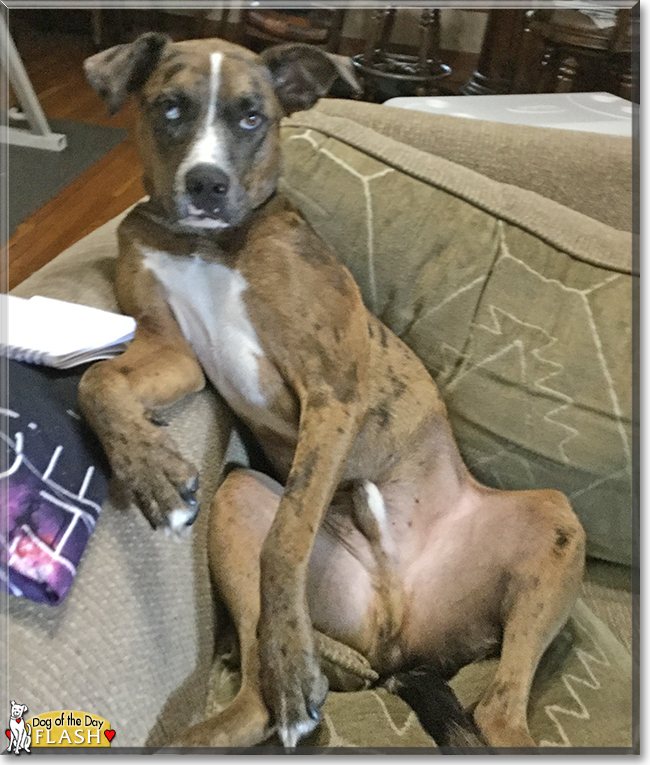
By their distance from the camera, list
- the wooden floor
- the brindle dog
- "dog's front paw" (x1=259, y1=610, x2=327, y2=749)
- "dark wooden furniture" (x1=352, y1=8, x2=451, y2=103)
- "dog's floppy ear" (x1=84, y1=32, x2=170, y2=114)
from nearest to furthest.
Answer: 1. "dog's front paw" (x1=259, y1=610, x2=327, y2=749)
2. the brindle dog
3. "dog's floppy ear" (x1=84, y1=32, x2=170, y2=114)
4. the wooden floor
5. "dark wooden furniture" (x1=352, y1=8, x2=451, y2=103)

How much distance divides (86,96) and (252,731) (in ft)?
14.5

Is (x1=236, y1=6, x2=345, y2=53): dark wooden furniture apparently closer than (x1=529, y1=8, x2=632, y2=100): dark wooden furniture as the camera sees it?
No

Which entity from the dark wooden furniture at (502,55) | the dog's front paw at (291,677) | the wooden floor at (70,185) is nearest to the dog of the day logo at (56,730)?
the dog's front paw at (291,677)

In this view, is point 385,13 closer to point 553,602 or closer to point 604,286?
point 604,286

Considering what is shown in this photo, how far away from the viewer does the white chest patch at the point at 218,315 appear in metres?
1.38

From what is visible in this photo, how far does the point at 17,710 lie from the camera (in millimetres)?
854

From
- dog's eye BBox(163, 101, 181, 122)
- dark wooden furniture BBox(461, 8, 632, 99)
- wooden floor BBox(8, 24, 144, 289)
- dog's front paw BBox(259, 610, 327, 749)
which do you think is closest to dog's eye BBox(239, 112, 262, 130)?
dog's eye BBox(163, 101, 181, 122)

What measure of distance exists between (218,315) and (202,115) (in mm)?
417

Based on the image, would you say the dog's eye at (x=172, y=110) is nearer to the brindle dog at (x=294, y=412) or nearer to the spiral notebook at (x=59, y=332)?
the brindle dog at (x=294, y=412)

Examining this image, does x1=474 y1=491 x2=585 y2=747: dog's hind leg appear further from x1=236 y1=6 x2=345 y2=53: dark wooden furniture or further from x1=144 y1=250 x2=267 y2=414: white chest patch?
x1=236 y1=6 x2=345 y2=53: dark wooden furniture

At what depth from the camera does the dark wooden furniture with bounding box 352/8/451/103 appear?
3.87 metres

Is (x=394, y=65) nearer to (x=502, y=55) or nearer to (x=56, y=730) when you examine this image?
(x=502, y=55)

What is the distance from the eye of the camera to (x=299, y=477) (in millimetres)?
1207

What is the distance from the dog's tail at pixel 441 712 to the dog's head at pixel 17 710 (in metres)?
0.68
